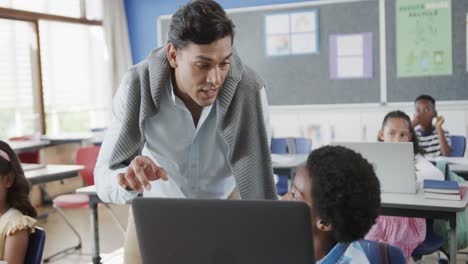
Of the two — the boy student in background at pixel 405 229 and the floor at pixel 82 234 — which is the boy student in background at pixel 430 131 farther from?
the floor at pixel 82 234

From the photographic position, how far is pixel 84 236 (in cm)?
444

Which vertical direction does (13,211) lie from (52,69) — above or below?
below

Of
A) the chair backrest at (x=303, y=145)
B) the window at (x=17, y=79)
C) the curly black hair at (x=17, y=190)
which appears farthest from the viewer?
the window at (x=17, y=79)

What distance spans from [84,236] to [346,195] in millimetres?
3725

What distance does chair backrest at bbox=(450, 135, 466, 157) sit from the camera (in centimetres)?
410

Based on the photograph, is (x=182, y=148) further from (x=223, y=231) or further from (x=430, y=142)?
(x=430, y=142)

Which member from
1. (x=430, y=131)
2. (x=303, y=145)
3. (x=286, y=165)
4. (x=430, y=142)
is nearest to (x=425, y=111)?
(x=430, y=131)

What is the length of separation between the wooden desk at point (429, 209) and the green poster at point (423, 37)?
2.63 m

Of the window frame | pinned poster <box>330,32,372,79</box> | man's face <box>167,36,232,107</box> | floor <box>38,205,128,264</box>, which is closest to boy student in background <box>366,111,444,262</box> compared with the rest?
man's face <box>167,36,232,107</box>

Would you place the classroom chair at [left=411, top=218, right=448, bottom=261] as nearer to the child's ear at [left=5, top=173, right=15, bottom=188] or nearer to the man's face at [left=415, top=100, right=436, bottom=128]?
the man's face at [left=415, top=100, right=436, bottom=128]

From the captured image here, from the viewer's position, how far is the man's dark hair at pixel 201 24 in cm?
128

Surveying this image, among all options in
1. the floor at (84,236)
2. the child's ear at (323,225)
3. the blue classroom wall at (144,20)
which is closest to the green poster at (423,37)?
the floor at (84,236)

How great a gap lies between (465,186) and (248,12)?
3384 mm

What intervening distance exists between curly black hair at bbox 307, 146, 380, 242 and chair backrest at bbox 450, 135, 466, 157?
3244 millimetres
